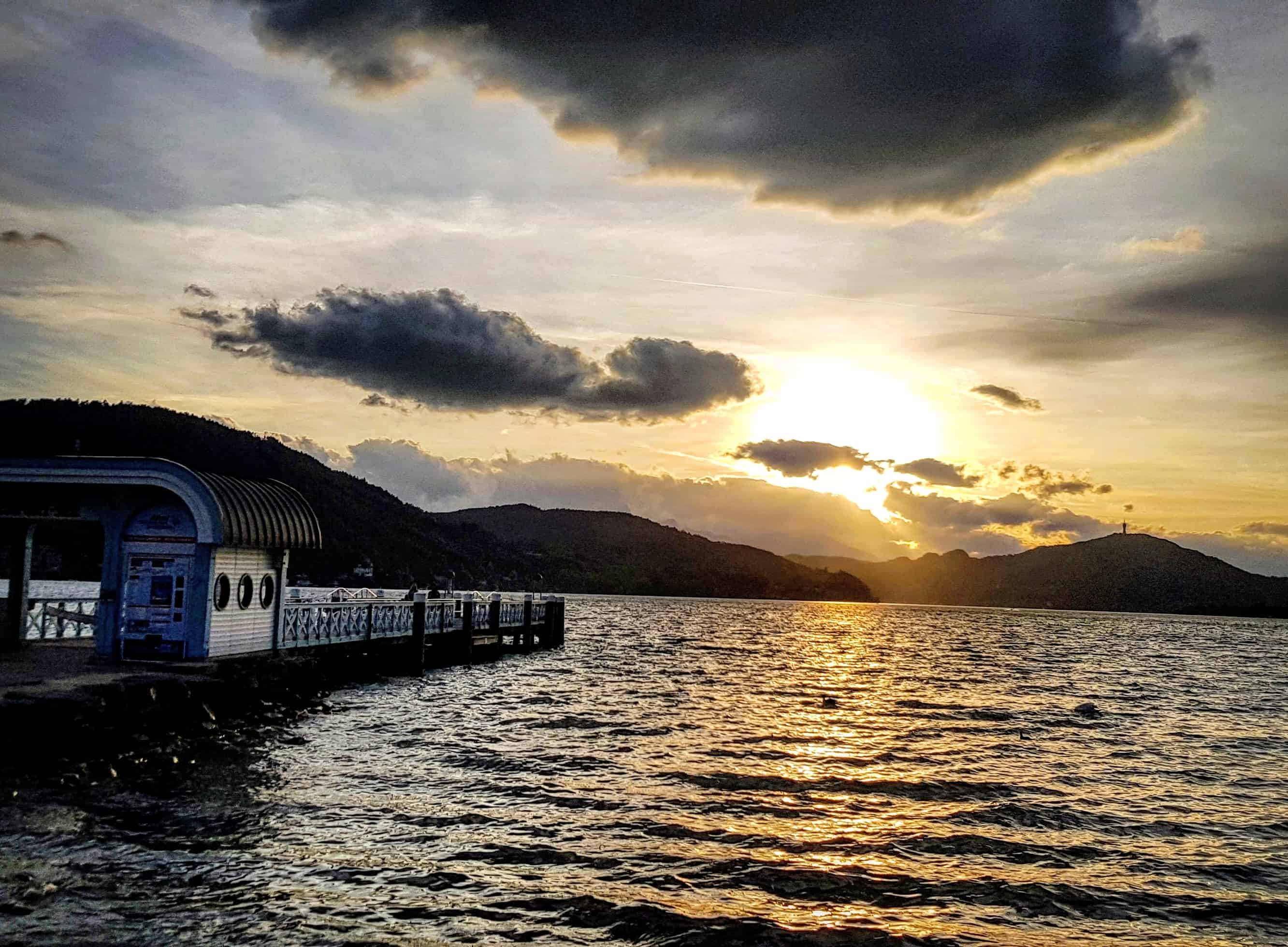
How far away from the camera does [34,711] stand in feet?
64.4

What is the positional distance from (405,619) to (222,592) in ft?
54.9

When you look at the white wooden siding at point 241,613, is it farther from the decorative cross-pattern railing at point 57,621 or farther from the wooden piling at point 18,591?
the wooden piling at point 18,591

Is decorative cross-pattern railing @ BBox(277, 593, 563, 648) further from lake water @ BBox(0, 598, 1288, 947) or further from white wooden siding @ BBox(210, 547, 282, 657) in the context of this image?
lake water @ BBox(0, 598, 1288, 947)

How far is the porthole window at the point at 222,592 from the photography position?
28.0 metres

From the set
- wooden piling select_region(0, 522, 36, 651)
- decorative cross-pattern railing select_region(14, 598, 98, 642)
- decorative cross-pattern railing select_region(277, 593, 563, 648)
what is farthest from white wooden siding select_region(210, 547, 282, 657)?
Answer: wooden piling select_region(0, 522, 36, 651)

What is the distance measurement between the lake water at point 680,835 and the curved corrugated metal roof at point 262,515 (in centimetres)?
592

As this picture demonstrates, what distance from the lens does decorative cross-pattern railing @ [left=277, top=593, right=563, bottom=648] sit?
3378 cm

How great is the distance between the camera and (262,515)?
29938 mm

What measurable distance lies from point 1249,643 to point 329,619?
543 feet

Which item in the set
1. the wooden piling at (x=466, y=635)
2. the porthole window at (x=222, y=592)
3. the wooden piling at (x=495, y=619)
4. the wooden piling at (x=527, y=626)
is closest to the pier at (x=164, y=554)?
the porthole window at (x=222, y=592)

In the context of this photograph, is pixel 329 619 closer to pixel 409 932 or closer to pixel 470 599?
pixel 470 599

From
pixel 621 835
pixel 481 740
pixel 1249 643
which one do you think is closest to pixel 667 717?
pixel 481 740

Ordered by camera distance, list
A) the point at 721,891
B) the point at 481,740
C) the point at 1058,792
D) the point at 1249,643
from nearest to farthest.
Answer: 1. the point at 721,891
2. the point at 1058,792
3. the point at 481,740
4. the point at 1249,643

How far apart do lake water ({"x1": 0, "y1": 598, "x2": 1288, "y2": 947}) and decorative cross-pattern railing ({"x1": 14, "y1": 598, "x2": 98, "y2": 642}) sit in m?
9.13
